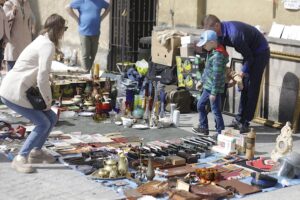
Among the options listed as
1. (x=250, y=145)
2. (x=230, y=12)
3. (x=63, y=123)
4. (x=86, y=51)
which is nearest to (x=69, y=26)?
(x=86, y=51)

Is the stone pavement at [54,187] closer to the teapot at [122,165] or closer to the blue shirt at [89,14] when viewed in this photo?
the teapot at [122,165]

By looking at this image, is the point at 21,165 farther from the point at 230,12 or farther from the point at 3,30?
the point at 230,12

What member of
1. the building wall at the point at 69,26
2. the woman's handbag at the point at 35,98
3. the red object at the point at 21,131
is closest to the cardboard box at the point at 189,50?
the red object at the point at 21,131

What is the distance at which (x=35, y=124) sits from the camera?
624 centimetres

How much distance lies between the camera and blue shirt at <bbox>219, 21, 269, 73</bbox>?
8.07 metres

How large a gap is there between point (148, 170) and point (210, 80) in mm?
2134

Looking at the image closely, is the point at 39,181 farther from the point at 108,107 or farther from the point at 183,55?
the point at 183,55

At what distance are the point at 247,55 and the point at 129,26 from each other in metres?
Result: 5.53

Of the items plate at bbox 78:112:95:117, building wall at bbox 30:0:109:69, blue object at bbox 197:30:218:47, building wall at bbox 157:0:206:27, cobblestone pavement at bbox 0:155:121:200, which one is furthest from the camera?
building wall at bbox 30:0:109:69

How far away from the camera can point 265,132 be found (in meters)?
8.50

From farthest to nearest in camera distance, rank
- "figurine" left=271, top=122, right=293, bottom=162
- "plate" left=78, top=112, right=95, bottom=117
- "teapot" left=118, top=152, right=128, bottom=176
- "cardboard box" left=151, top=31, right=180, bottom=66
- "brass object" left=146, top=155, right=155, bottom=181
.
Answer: "cardboard box" left=151, top=31, right=180, bottom=66, "plate" left=78, top=112, right=95, bottom=117, "figurine" left=271, top=122, right=293, bottom=162, "teapot" left=118, top=152, right=128, bottom=176, "brass object" left=146, top=155, right=155, bottom=181

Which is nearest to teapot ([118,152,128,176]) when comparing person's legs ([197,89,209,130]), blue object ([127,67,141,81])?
person's legs ([197,89,209,130])

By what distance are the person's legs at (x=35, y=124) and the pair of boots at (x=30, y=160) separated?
78mm

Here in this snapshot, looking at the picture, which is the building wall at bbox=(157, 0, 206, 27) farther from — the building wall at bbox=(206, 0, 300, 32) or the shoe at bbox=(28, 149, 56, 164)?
the shoe at bbox=(28, 149, 56, 164)
